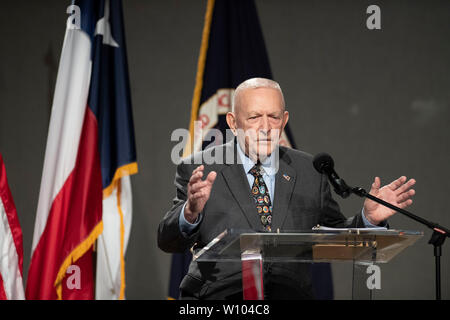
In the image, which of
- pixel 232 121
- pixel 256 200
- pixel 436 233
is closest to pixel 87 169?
pixel 232 121

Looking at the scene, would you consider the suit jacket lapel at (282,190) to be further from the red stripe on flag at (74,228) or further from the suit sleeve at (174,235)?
the red stripe on flag at (74,228)

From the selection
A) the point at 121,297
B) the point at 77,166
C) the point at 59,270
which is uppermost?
the point at 77,166

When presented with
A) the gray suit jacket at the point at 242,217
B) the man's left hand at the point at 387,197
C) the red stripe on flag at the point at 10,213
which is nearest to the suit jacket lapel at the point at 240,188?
the gray suit jacket at the point at 242,217

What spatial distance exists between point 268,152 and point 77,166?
1817mm

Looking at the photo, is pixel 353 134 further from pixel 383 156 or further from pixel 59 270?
pixel 59 270

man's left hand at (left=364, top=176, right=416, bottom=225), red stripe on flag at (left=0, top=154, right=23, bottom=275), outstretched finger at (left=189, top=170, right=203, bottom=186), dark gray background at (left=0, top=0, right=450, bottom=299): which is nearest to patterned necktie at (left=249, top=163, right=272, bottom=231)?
man's left hand at (left=364, top=176, right=416, bottom=225)

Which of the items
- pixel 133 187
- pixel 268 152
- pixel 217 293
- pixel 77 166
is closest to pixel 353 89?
pixel 133 187

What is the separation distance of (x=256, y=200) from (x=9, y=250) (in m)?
1.71

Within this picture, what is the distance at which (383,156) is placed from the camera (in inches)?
192

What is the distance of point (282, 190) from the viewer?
2.30 meters

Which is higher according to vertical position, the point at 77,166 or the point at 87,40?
the point at 87,40

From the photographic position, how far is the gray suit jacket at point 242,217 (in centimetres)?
206

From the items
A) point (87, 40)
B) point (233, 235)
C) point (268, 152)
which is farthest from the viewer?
point (87, 40)

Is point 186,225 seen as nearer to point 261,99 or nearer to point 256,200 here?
point 256,200
